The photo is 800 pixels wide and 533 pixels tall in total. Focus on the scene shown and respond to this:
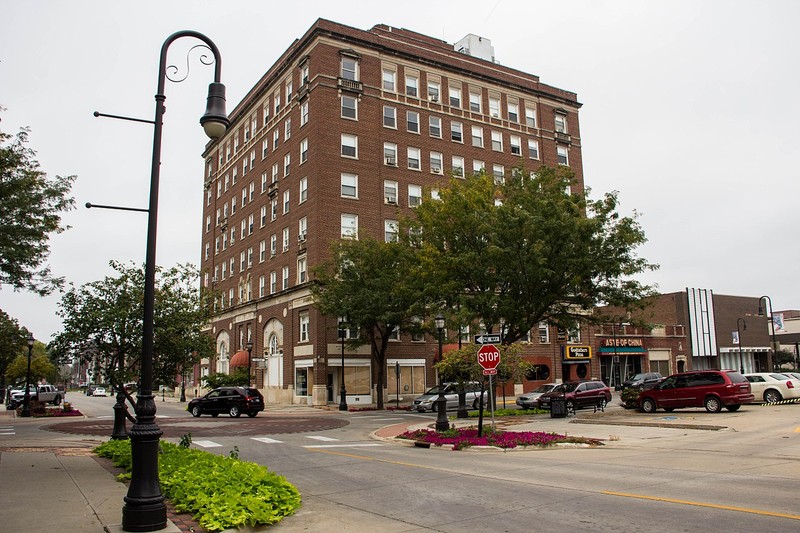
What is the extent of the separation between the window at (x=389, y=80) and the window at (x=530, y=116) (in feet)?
46.5

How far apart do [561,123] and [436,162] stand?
625 inches

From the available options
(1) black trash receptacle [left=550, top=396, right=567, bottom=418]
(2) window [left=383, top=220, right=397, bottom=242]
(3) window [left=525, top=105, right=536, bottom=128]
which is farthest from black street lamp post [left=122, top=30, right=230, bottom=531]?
(3) window [left=525, top=105, right=536, bottom=128]

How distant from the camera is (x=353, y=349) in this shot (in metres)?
41.9

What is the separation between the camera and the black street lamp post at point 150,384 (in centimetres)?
762

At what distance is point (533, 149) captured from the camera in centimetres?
5803

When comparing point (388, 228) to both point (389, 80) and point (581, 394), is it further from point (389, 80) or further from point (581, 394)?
point (581, 394)

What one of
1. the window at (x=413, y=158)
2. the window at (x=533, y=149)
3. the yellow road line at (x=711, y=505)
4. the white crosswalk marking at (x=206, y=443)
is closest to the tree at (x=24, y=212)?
the white crosswalk marking at (x=206, y=443)

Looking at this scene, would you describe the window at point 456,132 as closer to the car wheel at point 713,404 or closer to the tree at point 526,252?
the tree at point 526,252

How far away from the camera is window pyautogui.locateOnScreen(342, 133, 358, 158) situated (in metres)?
47.4

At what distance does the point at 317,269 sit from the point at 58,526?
109 ft

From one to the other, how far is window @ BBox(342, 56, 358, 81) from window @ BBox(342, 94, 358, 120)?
162 cm

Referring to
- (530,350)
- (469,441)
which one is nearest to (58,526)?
(469,441)

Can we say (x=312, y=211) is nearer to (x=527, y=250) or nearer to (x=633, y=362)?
(x=527, y=250)

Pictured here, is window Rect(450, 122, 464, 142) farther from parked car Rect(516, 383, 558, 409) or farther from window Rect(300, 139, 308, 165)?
parked car Rect(516, 383, 558, 409)
